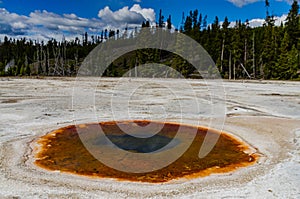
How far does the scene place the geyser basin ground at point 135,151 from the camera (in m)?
5.26

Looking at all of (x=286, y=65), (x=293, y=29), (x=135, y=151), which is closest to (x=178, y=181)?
(x=135, y=151)

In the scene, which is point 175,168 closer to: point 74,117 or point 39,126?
point 39,126

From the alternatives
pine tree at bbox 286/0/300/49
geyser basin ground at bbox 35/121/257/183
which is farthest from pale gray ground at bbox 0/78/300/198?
pine tree at bbox 286/0/300/49

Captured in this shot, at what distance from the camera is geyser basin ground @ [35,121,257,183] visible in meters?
5.26

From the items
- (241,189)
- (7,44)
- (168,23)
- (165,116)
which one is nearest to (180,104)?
(165,116)

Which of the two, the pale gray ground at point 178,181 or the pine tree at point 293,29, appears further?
the pine tree at point 293,29

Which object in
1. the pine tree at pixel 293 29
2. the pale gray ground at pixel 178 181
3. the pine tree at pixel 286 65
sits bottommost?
the pale gray ground at pixel 178 181

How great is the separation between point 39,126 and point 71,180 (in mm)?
4349

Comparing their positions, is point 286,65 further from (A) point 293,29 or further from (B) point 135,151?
(B) point 135,151

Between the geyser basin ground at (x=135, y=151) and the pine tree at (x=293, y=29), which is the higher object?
the pine tree at (x=293, y=29)

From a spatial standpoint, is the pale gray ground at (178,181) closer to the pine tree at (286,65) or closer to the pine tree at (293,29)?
the pine tree at (286,65)

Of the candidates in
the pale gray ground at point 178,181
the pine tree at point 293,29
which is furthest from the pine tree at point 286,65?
the pale gray ground at point 178,181

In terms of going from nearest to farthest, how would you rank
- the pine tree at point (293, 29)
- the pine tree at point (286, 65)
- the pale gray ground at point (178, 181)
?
the pale gray ground at point (178, 181) → the pine tree at point (286, 65) → the pine tree at point (293, 29)

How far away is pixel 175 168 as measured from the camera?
5488 millimetres
